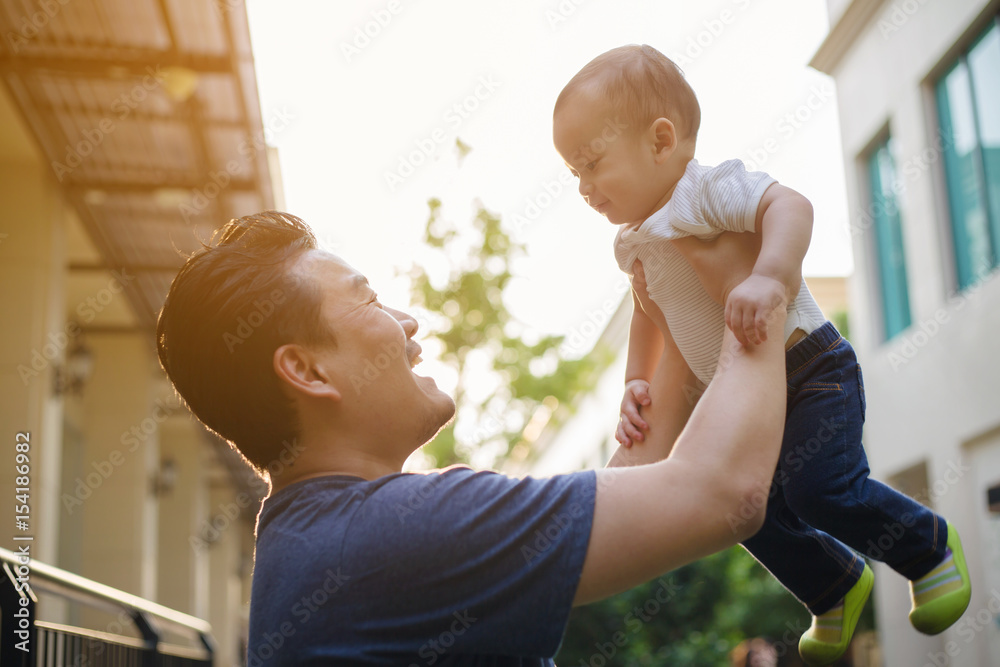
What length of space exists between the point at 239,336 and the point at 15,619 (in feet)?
5.41

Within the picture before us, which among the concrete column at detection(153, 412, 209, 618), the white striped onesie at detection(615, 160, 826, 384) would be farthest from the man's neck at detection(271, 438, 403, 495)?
the concrete column at detection(153, 412, 209, 618)

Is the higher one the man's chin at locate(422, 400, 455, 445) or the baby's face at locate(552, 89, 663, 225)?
the baby's face at locate(552, 89, 663, 225)

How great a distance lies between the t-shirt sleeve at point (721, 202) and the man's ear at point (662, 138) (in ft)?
0.51

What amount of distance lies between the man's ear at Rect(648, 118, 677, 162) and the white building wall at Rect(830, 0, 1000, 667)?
28.3ft

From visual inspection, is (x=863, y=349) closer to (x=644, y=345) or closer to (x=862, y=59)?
(x=862, y=59)

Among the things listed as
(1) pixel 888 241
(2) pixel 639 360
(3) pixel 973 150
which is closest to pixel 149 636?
(2) pixel 639 360

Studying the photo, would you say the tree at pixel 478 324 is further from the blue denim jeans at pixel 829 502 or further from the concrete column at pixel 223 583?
the blue denim jeans at pixel 829 502

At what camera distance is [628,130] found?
2008 mm

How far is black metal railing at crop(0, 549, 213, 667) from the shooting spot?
2787 millimetres

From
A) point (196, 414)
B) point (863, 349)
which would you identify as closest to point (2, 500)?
point (196, 414)

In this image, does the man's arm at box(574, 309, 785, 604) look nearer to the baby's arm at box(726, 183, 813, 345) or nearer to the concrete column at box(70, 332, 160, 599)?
the baby's arm at box(726, 183, 813, 345)

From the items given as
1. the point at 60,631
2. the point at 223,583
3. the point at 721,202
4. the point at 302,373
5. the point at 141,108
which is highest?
the point at 141,108

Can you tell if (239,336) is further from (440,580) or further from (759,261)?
(759,261)

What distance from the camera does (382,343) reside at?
1859 millimetres
